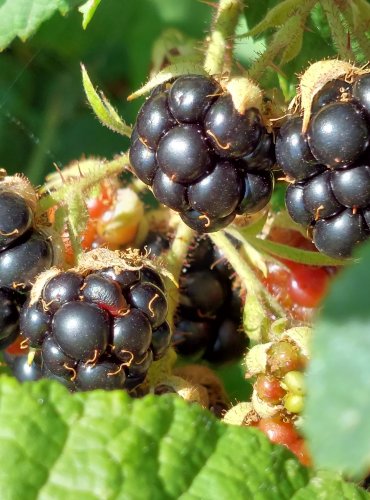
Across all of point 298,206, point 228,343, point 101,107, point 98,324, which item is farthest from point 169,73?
point 228,343

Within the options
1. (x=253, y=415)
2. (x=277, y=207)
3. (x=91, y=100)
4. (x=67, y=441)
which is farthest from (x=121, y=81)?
(x=67, y=441)

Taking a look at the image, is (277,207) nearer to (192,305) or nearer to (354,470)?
(192,305)

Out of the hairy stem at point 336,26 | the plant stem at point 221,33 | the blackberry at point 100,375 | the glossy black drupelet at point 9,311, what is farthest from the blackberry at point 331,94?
the glossy black drupelet at point 9,311

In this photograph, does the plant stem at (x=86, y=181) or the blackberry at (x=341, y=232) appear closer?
the blackberry at (x=341, y=232)

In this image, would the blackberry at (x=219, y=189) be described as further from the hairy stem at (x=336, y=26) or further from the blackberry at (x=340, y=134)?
the hairy stem at (x=336, y=26)

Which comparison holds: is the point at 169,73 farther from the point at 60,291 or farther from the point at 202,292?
the point at 202,292

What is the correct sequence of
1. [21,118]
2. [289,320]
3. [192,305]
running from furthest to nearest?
[21,118], [192,305], [289,320]
